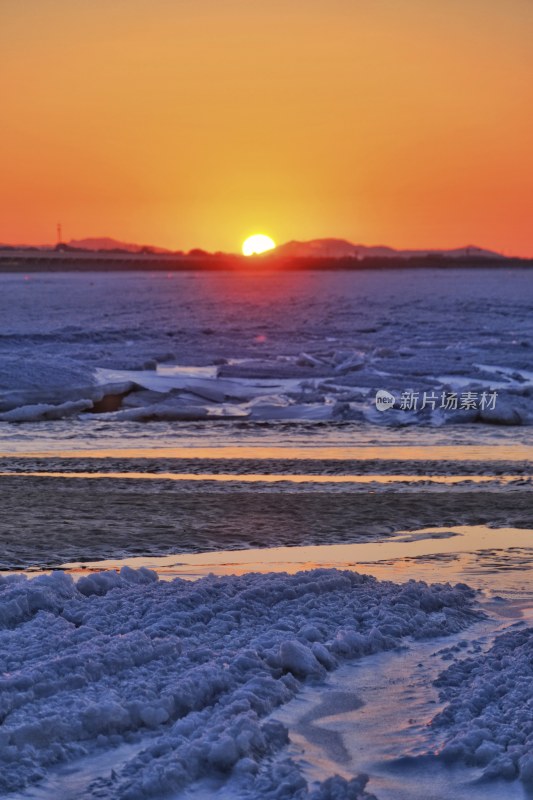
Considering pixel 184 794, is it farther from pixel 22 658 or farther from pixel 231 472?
pixel 231 472

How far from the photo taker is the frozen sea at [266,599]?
4.18 metres

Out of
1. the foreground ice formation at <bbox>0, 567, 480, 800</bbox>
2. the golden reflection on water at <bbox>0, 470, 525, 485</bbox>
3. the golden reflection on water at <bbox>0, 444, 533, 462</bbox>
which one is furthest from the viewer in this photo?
the golden reflection on water at <bbox>0, 444, 533, 462</bbox>

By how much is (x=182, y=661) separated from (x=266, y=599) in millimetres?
978

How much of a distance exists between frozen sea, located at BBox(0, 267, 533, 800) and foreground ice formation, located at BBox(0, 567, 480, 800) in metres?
0.01

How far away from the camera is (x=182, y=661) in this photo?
4.99 meters

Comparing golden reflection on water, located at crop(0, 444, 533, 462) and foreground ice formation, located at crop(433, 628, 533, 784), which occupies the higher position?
foreground ice formation, located at crop(433, 628, 533, 784)

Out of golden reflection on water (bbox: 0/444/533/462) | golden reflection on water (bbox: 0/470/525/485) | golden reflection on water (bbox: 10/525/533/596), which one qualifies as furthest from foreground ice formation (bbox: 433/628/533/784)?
golden reflection on water (bbox: 0/444/533/462)

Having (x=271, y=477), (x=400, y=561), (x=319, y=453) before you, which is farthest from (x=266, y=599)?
(x=319, y=453)

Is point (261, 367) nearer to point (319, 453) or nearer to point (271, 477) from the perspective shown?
point (319, 453)

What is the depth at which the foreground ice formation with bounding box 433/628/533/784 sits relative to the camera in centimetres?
417

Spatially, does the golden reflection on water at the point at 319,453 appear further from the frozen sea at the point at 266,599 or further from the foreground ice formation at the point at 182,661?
the foreground ice formation at the point at 182,661

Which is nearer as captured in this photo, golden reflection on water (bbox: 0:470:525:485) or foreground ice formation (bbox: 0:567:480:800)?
foreground ice formation (bbox: 0:567:480:800)

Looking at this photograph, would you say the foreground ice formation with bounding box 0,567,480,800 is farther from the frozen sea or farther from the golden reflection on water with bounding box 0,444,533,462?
the golden reflection on water with bounding box 0,444,533,462

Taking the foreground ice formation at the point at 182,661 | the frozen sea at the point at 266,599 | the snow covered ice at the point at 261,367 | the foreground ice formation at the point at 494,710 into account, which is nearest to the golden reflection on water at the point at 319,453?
the frozen sea at the point at 266,599
